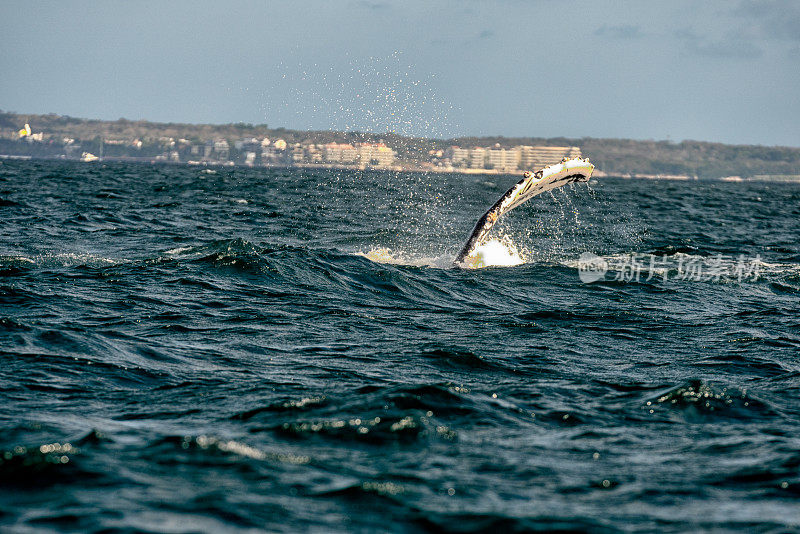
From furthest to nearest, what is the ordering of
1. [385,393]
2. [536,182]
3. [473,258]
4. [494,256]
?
[494,256]
[473,258]
[536,182]
[385,393]

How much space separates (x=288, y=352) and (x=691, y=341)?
218 inches

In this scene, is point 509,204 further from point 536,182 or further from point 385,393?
point 385,393

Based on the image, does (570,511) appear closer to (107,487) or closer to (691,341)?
(107,487)

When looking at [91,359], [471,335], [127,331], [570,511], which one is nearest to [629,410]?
[570,511]

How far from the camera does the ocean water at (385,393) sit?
17.5 ft

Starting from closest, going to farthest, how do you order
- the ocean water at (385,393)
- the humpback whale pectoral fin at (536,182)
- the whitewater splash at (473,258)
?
1. the ocean water at (385,393)
2. the humpback whale pectoral fin at (536,182)
3. the whitewater splash at (473,258)

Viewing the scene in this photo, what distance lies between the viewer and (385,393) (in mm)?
7949

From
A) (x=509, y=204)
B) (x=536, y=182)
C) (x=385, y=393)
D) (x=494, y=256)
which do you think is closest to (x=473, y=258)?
(x=494, y=256)

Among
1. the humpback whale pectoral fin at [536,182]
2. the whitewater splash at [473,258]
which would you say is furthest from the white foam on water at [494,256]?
the humpback whale pectoral fin at [536,182]

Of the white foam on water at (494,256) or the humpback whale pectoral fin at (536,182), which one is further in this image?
the white foam on water at (494,256)

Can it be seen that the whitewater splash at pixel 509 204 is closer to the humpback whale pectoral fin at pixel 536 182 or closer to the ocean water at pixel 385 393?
the humpback whale pectoral fin at pixel 536 182

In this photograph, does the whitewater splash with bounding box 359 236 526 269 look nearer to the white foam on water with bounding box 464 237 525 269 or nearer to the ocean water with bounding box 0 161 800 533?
the white foam on water with bounding box 464 237 525 269

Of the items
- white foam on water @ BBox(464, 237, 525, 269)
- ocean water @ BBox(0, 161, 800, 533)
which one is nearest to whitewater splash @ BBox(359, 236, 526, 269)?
white foam on water @ BBox(464, 237, 525, 269)

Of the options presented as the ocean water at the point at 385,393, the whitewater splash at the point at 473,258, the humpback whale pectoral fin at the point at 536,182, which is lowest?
the ocean water at the point at 385,393
